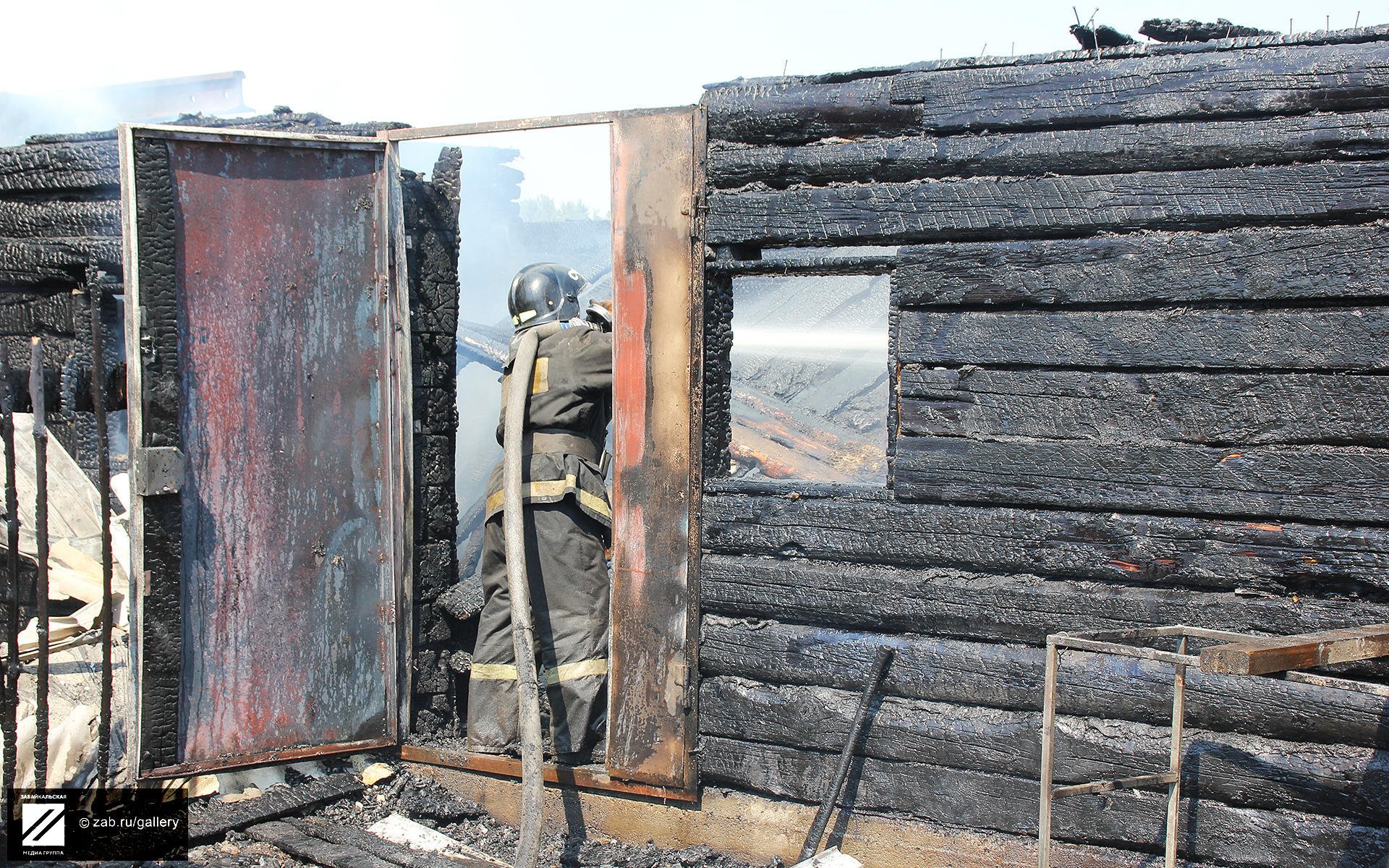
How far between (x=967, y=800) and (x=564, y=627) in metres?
1.68

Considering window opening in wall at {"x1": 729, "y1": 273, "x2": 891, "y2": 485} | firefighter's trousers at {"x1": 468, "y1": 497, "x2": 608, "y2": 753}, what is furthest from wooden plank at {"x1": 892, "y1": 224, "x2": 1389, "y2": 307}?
window opening in wall at {"x1": 729, "y1": 273, "x2": 891, "y2": 485}

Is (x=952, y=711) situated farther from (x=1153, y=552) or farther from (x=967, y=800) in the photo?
(x=1153, y=552)

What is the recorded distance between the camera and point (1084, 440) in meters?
3.24

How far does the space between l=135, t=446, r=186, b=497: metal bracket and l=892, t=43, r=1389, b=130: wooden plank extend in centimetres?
302

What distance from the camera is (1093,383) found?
3232mm

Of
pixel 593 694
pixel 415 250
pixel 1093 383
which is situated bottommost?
pixel 593 694

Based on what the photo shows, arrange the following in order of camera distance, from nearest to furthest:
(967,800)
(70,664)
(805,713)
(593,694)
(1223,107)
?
1. (1223,107)
2. (967,800)
3. (805,713)
4. (593,694)
5. (70,664)

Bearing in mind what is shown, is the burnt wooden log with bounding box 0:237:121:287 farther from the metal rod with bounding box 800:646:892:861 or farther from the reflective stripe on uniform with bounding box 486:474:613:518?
the metal rod with bounding box 800:646:892:861

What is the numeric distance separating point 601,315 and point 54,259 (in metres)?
3.11

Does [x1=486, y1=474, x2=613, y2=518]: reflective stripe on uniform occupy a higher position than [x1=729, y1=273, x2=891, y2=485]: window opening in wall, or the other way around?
[x1=729, y1=273, x2=891, y2=485]: window opening in wall

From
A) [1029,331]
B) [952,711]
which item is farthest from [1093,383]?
[952,711]

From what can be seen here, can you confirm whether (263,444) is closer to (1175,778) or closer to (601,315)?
(601,315)

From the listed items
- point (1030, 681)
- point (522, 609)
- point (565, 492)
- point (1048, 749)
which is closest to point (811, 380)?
point (565, 492)

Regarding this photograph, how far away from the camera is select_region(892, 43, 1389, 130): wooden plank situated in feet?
9.82
